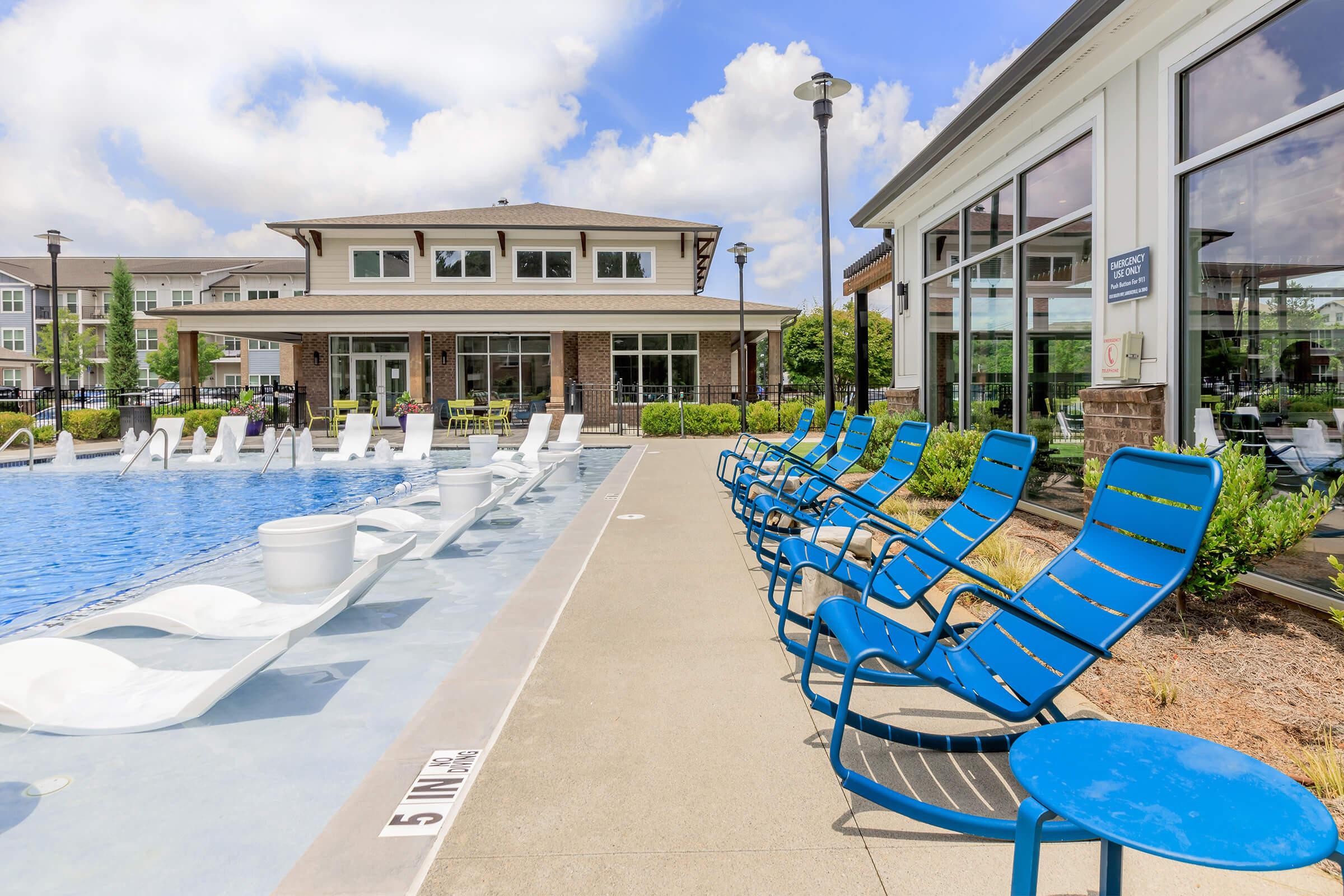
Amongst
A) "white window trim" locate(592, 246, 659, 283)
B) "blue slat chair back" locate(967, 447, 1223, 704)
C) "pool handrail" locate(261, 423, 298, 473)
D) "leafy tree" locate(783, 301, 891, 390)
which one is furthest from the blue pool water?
"leafy tree" locate(783, 301, 891, 390)

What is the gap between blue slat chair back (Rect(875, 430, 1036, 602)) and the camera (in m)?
3.41

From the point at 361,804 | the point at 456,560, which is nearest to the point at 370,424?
the point at 456,560

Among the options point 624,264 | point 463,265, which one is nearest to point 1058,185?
point 624,264

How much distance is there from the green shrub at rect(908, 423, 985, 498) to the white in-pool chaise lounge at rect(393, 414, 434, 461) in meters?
9.37

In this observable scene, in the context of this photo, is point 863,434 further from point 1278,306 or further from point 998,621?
point 998,621

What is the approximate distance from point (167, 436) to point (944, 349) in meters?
13.4

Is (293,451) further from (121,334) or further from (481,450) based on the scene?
(121,334)

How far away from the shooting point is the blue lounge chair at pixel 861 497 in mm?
4801

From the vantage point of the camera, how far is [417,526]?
6.55 m

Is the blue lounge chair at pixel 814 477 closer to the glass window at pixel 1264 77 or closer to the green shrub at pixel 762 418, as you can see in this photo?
the glass window at pixel 1264 77

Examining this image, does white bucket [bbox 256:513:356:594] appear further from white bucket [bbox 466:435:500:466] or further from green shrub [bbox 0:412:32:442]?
green shrub [bbox 0:412:32:442]

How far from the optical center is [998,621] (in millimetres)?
2676

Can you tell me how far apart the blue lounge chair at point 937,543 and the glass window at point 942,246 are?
599 cm

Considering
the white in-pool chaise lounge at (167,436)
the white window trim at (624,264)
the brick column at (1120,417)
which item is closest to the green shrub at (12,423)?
the white in-pool chaise lounge at (167,436)
